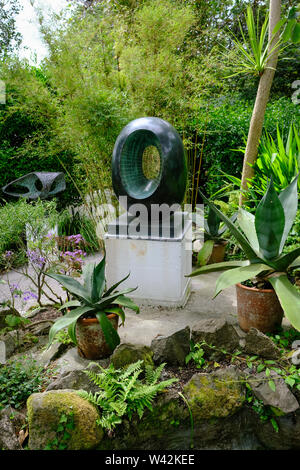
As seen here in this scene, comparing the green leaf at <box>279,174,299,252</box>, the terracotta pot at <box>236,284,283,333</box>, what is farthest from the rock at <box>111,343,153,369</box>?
the green leaf at <box>279,174,299,252</box>

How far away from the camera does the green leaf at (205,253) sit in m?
3.72

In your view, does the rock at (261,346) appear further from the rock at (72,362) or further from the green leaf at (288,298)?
the rock at (72,362)

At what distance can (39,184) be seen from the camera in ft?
18.0

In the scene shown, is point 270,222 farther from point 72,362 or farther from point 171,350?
point 72,362

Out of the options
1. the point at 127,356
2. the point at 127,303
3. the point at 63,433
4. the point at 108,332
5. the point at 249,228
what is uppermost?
the point at 249,228

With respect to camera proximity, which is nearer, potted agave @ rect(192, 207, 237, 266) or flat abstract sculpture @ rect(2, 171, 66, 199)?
potted agave @ rect(192, 207, 237, 266)

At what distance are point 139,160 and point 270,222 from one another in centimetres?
142

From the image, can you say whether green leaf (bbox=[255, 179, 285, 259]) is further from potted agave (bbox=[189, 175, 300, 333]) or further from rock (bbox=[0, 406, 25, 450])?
rock (bbox=[0, 406, 25, 450])

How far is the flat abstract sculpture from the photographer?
16.6 feet

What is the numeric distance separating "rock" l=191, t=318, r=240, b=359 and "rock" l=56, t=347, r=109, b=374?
2.02ft

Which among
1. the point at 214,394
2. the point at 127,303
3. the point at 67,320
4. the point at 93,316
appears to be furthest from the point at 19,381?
the point at 214,394

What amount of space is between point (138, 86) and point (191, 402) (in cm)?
364

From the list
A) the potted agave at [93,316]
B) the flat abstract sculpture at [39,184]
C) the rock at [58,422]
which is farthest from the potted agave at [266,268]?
the flat abstract sculpture at [39,184]
